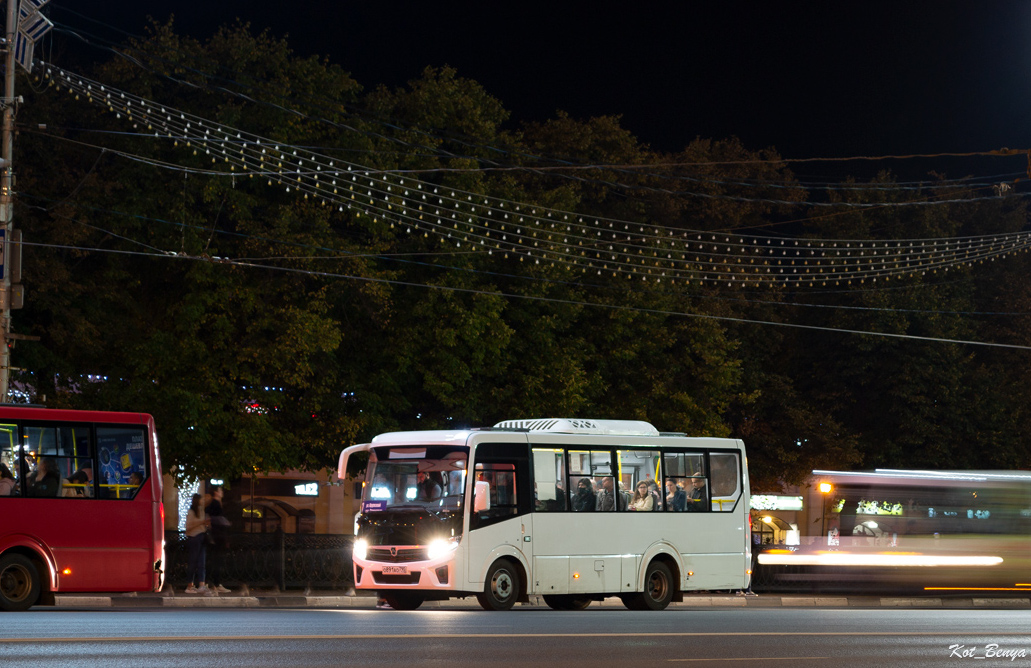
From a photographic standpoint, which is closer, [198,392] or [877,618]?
[877,618]

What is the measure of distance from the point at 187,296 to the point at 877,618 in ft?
59.5

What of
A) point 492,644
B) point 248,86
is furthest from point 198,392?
point 492,644

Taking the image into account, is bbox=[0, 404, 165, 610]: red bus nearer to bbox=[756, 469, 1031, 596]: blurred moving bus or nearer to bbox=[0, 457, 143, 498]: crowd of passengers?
bbox=[0, 457, 143, 498]: crowd of passengers

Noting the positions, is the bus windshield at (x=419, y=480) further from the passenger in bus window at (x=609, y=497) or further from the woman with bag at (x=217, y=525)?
the woman with bag at (x=217, y=525)

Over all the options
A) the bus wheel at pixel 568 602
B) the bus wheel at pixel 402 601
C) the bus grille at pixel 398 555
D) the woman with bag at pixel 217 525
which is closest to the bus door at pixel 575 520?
the bus wheel at pixel 568 602

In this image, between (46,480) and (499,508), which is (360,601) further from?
(46,480)

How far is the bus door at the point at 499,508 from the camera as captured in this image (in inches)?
821

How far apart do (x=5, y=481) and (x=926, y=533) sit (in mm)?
18721

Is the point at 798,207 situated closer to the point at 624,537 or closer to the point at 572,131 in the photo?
the point at 572,131

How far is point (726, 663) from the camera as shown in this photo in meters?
11.2

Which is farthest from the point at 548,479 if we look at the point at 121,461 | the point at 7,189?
the point at 7,189

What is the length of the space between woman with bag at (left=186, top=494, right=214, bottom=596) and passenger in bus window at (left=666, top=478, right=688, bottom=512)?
26.9 feet

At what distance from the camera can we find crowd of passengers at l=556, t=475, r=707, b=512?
22.6 metres

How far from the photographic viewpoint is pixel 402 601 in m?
21.6
